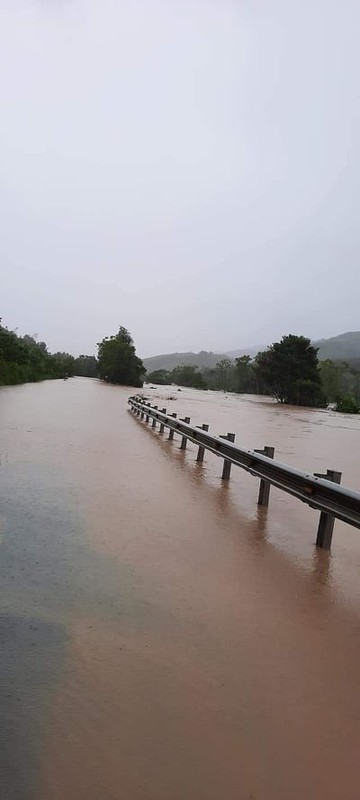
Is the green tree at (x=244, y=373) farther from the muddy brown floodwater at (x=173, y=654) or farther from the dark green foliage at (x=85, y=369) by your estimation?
the muddy brown floodwater at (x=173, y=654)

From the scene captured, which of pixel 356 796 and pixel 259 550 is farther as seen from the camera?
pixel 259 550

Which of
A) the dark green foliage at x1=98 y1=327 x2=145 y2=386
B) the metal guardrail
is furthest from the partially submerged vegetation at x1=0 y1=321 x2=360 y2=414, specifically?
the metal guardrail

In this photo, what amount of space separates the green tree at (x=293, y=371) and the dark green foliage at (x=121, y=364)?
37008 millimetres

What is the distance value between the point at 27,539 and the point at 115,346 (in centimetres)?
11449

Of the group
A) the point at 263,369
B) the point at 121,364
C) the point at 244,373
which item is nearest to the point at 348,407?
the point at 263,369

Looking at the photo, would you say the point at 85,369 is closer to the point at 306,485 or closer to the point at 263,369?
the point at 263,369

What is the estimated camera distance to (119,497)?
8.16m

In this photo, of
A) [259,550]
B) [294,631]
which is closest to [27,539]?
[259,550]

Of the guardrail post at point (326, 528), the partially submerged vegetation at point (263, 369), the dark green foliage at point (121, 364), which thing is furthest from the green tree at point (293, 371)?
the guardrail post at point (326, 528)

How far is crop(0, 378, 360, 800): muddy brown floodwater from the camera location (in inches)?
103

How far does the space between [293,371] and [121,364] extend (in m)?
42.8

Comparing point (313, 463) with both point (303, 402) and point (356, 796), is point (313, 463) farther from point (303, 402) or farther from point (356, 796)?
point (303, 402)

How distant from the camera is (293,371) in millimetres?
81625

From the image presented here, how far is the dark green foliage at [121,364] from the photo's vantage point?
115125 mm
